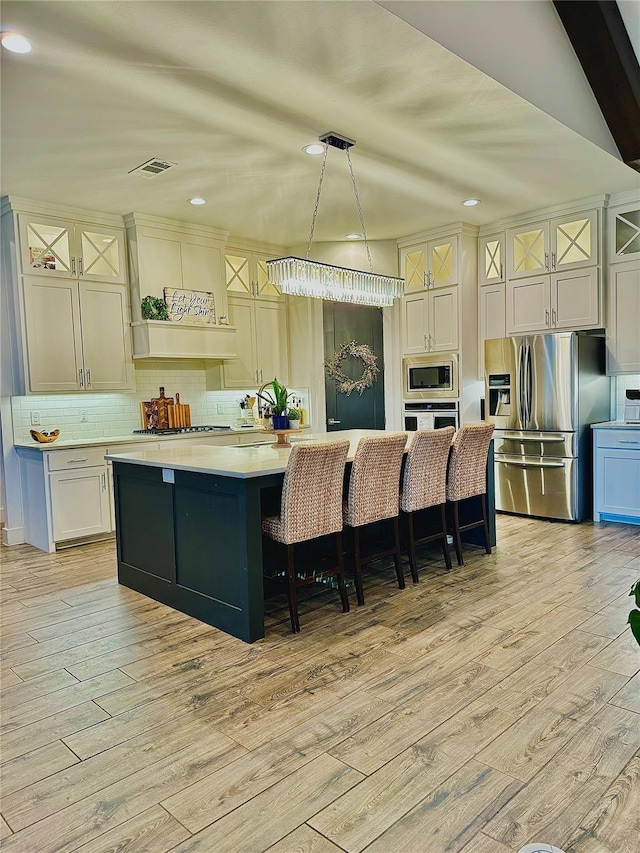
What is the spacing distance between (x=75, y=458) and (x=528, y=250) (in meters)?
4.71

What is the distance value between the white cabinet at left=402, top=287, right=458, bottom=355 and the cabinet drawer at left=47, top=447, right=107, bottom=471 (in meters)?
3.51

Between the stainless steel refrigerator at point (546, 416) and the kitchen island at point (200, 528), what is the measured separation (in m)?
2.29

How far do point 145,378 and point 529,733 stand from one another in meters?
4.95

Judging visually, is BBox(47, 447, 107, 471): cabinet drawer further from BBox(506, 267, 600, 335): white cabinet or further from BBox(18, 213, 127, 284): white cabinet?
BBox(506, 267, 600, 335): white cabinet

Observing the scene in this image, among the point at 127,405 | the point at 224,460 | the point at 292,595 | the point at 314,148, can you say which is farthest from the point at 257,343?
the point at 292,595

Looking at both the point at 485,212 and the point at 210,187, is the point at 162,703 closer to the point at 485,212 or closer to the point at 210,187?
the point at 210,187

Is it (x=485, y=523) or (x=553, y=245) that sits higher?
(x=553, y=245)

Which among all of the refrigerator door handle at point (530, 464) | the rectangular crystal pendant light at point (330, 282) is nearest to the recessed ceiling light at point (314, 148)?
the rectangular crystal pendant light at point (330, 282)

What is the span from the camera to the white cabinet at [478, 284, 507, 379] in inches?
239

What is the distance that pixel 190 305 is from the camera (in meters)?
5.86

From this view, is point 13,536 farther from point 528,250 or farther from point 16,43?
point 528,250

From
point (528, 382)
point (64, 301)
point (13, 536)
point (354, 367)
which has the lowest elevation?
point (13, 536)

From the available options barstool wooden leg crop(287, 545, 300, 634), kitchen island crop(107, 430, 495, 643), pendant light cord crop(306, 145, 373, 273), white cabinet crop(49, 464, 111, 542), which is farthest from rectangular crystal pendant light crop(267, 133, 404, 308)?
white cabinet crop(49, 464, 111, 542)

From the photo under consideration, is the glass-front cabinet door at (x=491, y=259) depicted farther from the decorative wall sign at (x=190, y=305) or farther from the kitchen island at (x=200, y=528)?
the kitchen island at (x=200, y=528)
